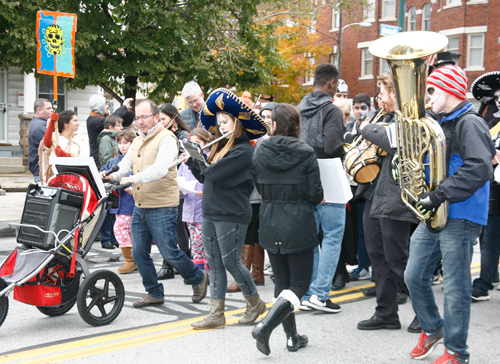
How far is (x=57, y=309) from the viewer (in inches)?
211

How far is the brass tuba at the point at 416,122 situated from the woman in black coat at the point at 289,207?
724 millimetres

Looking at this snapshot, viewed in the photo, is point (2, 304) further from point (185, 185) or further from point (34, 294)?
point (185, 185)

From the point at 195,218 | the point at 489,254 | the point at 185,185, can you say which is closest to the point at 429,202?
the point at 489,254

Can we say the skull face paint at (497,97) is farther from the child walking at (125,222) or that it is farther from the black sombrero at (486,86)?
the child walking at (125,222)

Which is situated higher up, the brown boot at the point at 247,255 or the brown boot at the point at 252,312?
the brown boot at the point at 247,255

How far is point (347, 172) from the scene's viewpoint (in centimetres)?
532

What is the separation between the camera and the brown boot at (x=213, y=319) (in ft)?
16.5

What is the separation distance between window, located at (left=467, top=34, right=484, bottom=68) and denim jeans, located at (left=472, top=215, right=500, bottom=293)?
2589 cm

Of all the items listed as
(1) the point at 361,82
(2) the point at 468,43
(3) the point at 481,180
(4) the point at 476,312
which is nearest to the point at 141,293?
(4) the point at 476,312

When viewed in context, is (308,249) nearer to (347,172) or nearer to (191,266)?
(347,172)

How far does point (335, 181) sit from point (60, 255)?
8.16 ft

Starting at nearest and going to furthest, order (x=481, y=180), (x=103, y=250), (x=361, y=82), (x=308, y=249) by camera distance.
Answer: (x=481, y=180)
(x=308, y=249)
(x=103, y=250)
(x=361, y=82)

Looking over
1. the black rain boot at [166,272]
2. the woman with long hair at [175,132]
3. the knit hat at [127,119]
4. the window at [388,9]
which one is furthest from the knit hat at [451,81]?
the window at [388,9]

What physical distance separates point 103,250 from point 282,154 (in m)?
5.35
